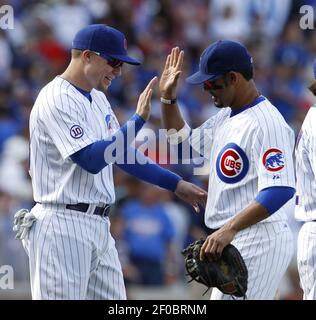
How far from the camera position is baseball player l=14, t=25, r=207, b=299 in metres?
6.00

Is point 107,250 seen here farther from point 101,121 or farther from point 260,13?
point 260,13

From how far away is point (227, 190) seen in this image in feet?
19.5

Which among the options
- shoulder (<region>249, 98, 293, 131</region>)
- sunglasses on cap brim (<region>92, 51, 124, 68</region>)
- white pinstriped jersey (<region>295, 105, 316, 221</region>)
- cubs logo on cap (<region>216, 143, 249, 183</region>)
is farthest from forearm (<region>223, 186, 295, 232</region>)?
sunglasses on cap brim (<region>92, 51, 124, 68</region>)

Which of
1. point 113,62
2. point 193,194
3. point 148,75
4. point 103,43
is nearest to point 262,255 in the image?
point 193,194

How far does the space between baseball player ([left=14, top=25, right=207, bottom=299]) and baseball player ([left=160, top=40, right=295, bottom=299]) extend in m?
0.46

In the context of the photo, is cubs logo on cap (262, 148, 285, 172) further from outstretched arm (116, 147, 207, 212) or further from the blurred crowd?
the blurred crowd

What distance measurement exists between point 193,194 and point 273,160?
82 centimetres

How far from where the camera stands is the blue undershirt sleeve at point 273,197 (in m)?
5.67

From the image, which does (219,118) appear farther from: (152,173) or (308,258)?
(308,258)

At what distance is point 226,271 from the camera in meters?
5.74

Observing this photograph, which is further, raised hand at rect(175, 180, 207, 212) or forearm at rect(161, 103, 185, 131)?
forearm at rect(161, 103, 185, 131)

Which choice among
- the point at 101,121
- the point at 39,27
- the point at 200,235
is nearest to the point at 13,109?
the point at 39,27

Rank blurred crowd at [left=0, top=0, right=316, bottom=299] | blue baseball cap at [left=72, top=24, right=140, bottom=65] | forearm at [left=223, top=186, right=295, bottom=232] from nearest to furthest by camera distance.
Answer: forearm at [left=223, top=186, right=295, bottom=232]
blue baseball cap at [left=72, top=24, right=140, bottom=65]
blurred crowd at [left=0, top=0, right=316, bottom=299]
